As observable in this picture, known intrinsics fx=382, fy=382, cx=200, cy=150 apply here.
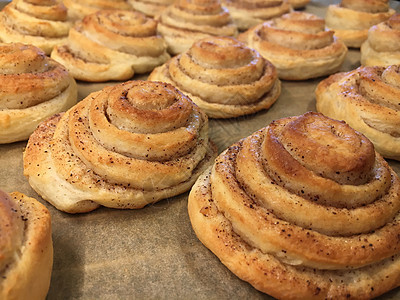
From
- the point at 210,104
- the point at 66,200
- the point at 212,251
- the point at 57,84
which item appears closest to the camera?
the point at 212,251

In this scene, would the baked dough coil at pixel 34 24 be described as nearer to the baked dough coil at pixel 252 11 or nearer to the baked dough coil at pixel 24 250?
the baked dough coil at pixel 252 11

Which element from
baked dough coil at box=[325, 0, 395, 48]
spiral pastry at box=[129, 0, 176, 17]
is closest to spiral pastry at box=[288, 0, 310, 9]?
baked dough coil at box=[325, 0, 395, 48]

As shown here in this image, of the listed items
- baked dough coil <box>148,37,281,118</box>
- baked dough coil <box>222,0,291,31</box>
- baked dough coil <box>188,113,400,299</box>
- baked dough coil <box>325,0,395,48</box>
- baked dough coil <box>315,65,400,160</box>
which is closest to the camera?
baked dough coil <box>188,113,400,299</box>

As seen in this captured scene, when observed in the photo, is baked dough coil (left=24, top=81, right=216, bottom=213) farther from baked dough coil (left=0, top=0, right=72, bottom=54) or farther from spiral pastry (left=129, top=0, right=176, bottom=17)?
spiral pastry (left=129, top=0, right=176, bottom=17)

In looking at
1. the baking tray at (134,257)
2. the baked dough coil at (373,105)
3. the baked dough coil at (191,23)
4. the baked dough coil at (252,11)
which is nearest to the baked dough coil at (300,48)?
the baked dough coil at (191,23)

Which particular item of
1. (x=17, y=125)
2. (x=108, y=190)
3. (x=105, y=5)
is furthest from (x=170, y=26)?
(x=108, y=190)

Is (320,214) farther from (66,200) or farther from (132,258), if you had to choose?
(66,200)

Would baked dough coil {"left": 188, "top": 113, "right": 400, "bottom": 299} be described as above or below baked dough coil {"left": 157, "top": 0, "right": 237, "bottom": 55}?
below
